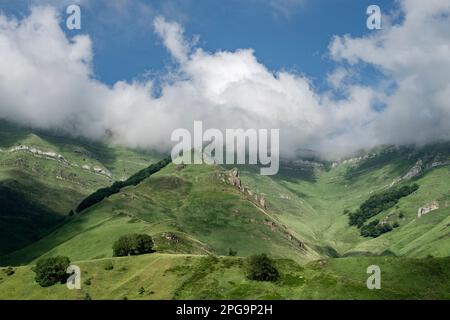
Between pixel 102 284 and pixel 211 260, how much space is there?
3595cm

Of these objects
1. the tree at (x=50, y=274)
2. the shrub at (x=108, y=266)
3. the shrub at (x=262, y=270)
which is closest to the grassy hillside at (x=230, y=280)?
the shrub at (x=108, y=266)

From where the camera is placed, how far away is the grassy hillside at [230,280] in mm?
147125

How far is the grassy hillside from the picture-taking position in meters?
147

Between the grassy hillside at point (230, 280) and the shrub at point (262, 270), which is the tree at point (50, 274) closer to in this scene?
the grassy hillside at point (230, 280)

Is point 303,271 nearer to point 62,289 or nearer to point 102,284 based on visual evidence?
point 102,284

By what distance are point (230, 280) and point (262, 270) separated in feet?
36.0

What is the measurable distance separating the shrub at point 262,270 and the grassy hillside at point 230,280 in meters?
1.93

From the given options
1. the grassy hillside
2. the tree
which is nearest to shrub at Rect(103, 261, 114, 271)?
the grassy hillside

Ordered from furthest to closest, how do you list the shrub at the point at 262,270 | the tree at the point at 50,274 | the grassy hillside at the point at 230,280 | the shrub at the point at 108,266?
the shrub at the point at 108,266 → the tree at the point at 50,274 → the shrub at the point at 262,270 → the grassy hillside at the point at 230,280

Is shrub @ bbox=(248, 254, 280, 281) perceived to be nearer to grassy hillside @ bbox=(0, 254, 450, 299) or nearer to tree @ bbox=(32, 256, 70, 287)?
grassy hillside @ bbox=(0, 254, 450, 299)

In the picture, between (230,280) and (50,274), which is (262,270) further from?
(50,274)

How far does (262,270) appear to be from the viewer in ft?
518

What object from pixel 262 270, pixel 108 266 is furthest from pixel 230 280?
pixel 108 266
